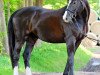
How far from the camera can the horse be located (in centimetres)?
810

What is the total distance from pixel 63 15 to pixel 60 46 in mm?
12093

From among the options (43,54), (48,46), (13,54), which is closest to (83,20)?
(13,54)

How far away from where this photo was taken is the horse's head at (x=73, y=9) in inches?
310

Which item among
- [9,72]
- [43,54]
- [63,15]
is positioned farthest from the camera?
[43,54]

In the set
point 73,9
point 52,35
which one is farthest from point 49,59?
point 73,9

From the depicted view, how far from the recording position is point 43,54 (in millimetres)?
16875

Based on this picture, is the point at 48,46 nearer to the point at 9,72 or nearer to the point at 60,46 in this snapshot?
the point at 60,46

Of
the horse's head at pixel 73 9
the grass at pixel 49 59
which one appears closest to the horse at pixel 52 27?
the horse's head at pixel 73 9

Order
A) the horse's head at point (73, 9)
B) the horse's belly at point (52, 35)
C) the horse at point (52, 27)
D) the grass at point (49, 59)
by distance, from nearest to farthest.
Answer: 1. the horse's head at point (73, 9)
2. the horse at point (52, 27)
3. the horse's belly at point (52, 35)
4. the grass at point (49, 59)

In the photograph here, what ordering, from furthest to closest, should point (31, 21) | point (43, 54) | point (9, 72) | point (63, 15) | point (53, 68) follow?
1. point (43, 54)
2. point (53, 68)
3. point (9, 72)
4. point (31, 21)
5. point (63, 15)

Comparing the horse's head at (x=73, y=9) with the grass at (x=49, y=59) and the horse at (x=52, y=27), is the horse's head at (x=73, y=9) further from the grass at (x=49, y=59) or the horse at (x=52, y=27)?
the grass at (x=49, y=59)

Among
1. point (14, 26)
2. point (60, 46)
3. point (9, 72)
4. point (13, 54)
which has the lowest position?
point (60, 46)

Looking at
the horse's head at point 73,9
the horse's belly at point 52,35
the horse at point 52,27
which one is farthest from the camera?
the horse's belly at point 52,35

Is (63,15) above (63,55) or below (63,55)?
above
